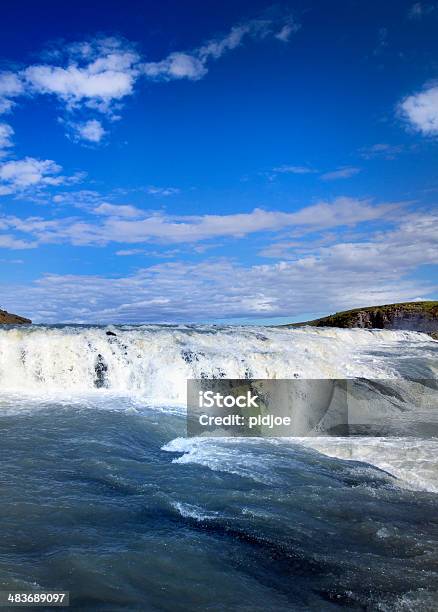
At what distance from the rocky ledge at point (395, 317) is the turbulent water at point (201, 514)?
2255 inches

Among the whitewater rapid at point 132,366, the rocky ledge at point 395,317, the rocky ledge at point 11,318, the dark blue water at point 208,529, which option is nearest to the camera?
the dark blue water at point 208,529

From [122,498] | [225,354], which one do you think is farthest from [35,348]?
[122,498]

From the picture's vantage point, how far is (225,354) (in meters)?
23.0

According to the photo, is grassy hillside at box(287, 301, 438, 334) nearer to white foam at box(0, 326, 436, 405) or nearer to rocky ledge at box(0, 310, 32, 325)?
rocky ledge at box(0, 310, 32, 325)

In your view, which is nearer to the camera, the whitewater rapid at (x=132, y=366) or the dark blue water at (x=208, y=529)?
the dark blue water at (x=208, y=529)

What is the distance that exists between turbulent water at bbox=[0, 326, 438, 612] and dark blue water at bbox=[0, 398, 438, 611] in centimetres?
3

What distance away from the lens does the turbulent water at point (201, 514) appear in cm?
638

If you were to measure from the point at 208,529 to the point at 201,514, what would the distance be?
626 millimetres

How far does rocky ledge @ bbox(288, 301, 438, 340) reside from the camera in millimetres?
67500

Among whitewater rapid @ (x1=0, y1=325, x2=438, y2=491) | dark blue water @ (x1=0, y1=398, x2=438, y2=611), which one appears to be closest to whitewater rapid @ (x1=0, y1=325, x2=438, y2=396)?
whitewater rapid @ (x1=0, y1=325, x2=438, y2=491)

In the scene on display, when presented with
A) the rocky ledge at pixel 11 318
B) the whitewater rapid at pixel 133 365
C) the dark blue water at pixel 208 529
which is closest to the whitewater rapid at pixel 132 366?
the whitewater rapid at pixel 133 365

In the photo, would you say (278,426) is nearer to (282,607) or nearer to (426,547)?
(426,547)

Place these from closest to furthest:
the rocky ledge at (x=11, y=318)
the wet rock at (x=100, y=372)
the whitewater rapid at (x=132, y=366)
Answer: the whitewater rapid at (x=132, y=366) < the wet rock at (x=100, y=372) < the rocky ledge at (x=11, y=318)

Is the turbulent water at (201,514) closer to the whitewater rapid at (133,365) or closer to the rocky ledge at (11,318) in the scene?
the whitewater rapid at (133,365)
